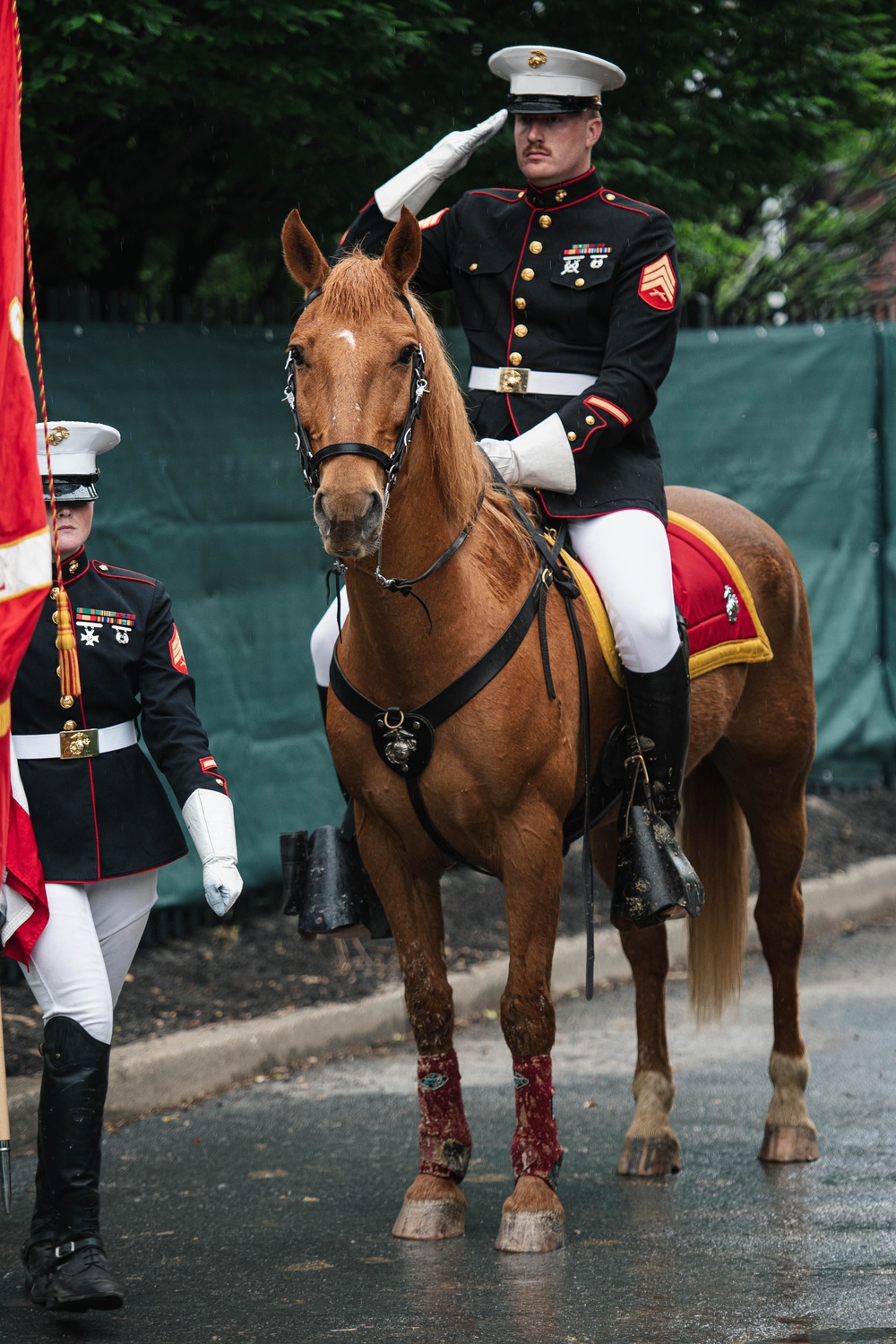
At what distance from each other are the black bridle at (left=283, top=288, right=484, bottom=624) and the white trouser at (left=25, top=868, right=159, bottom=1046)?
37.9 inches

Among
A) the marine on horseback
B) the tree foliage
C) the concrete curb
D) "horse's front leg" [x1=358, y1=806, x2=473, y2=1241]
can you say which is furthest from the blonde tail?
the tree foliage

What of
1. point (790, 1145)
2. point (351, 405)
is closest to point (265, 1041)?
point (790, 1145)

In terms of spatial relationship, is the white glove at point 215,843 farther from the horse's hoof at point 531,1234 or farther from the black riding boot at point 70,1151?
the horse's hoof at point 531,1234

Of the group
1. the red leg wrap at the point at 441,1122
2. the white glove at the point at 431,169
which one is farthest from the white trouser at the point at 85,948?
the white glove at the point at 431,169

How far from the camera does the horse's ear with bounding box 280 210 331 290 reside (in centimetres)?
447

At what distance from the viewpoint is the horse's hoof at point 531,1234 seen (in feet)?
15.4

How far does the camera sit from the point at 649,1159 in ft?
18.0

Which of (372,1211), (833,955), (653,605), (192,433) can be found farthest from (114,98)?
(833,955)

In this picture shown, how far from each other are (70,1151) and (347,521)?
1.64 m

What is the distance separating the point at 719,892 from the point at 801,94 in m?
3.93

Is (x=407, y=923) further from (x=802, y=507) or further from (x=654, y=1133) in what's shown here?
(x=802, y=507)

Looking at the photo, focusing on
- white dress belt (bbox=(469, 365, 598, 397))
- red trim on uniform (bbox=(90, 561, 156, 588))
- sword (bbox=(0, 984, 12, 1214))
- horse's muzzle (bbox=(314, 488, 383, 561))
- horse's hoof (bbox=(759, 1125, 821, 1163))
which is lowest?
horse's hoof (bbox=(759, 1125, 821, 1163))

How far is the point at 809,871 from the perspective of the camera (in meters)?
9.65

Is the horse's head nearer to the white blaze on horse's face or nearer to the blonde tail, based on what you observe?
the white blaze on horse's face
